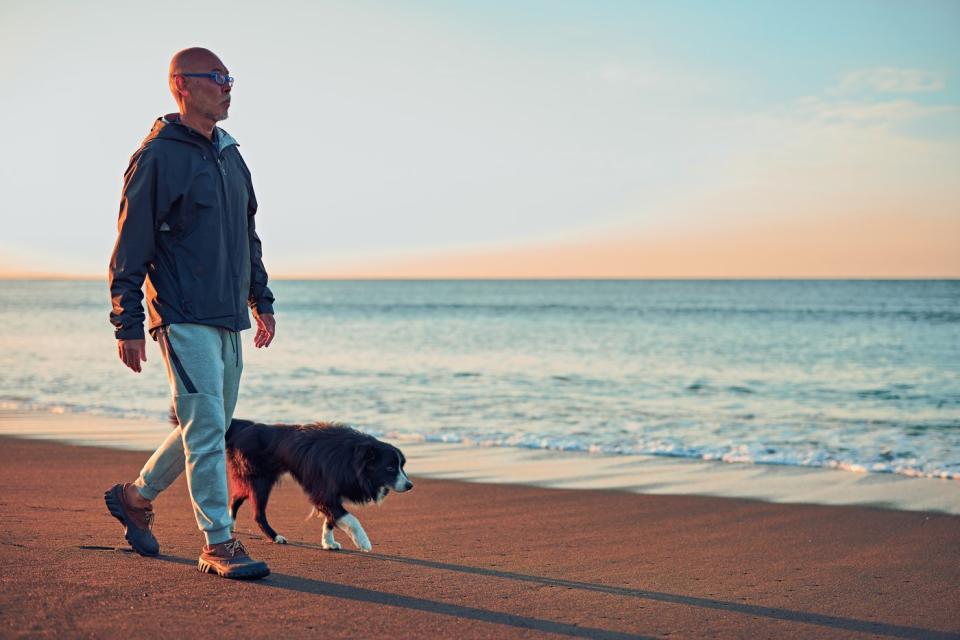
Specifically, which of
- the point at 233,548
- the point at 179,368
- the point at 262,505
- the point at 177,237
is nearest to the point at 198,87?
the point at 177,237

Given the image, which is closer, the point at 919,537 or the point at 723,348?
the point at 919,537

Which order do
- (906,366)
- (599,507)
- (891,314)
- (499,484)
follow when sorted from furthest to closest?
1. (891,314)
2. (906,366)
3. (499,484)
4. (599,507)

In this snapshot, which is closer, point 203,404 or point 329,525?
point 203,404

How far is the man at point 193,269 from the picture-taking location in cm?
362

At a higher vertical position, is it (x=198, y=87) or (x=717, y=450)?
(x=198, y=87)

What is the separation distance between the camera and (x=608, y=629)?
3.38 meters

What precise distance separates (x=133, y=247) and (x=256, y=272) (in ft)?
2.41

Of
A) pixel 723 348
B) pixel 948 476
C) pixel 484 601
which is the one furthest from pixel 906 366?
pixel 484 601

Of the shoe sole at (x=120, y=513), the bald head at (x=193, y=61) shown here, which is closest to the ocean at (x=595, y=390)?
the shoe sole at (x=120, y=513)

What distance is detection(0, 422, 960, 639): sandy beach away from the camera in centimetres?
333

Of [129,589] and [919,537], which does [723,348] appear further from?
[129,589]

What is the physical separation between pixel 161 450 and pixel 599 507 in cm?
332

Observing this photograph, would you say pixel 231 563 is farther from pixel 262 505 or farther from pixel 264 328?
pixel 262 505

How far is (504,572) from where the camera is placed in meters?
4.29
